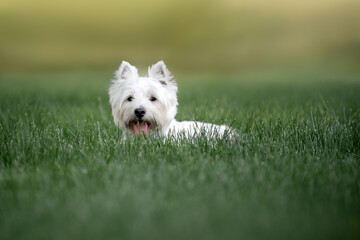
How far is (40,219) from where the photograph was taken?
2.79 m

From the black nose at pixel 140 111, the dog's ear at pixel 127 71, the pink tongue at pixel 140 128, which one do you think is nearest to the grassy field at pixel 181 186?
the pink tongue at pixel 140 128

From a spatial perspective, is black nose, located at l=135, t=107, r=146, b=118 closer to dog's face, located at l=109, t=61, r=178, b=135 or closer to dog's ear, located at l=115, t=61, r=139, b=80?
dog's face, located at l=109, t=61, r=178, b=135

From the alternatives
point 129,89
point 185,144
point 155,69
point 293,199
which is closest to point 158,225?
point 293,199

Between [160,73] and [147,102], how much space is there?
2.01 ft

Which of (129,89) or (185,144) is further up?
(129,89)

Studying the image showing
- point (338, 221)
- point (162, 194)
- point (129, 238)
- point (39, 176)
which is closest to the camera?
point (129, 238)

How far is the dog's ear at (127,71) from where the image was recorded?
5.48 m

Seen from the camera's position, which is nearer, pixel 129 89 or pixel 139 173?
pixel 139 173

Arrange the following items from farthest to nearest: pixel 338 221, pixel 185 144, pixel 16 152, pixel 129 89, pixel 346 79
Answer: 1. pixel 346 79
2. pixel 129 89
3. pixel 185 144
4. pixel 16 152
5. pixel 338 221

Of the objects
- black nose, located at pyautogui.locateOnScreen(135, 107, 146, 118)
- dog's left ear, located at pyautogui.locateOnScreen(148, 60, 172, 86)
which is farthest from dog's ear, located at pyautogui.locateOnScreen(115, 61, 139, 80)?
black nose, located at pyautogui.locateOnScreen(135, 107, 146, 118)

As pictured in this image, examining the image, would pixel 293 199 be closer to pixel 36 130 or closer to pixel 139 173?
pixel 139 173

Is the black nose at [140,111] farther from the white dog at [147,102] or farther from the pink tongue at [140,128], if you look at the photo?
the pink tongue at [140,128]

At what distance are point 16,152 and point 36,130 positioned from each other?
684 mm

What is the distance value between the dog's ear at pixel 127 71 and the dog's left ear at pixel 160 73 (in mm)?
229
